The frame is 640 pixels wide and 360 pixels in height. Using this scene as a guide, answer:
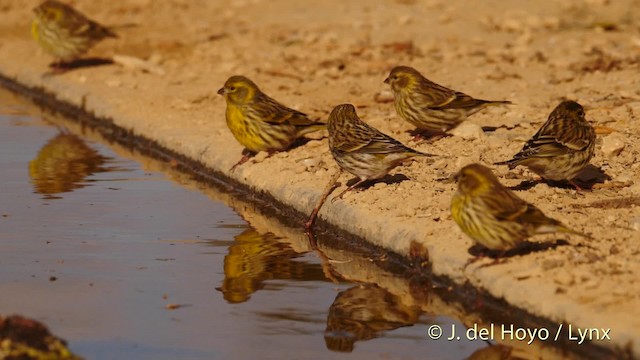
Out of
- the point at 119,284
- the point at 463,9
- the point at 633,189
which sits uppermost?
the point at 463,9

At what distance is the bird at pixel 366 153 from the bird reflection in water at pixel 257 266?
0.74 m

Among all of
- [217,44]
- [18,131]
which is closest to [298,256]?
[18,131]

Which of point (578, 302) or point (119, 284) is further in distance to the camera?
point (119, 284)

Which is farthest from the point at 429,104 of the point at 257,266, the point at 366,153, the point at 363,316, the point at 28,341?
the point at 28,341

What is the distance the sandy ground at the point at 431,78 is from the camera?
8469 mm

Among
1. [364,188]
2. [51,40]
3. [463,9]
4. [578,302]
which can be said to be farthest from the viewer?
[463,9]

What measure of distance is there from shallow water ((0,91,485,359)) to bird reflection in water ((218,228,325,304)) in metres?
0.01

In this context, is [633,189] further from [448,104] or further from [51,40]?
[51,40]

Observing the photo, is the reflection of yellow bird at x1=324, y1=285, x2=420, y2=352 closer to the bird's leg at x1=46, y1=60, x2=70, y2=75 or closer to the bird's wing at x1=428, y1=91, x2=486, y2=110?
the bird's wing at x1=428, y1=91, x2=486, y2=110

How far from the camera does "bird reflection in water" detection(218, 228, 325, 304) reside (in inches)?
348

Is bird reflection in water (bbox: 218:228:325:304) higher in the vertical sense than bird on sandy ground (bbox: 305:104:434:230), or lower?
lower

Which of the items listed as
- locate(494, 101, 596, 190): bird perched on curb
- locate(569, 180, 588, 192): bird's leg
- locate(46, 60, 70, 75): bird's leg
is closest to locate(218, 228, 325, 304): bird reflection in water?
locate(494, 101, 596, 190): bird perched on curb

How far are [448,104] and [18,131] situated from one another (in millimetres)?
5003

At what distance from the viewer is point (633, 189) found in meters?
10.2
